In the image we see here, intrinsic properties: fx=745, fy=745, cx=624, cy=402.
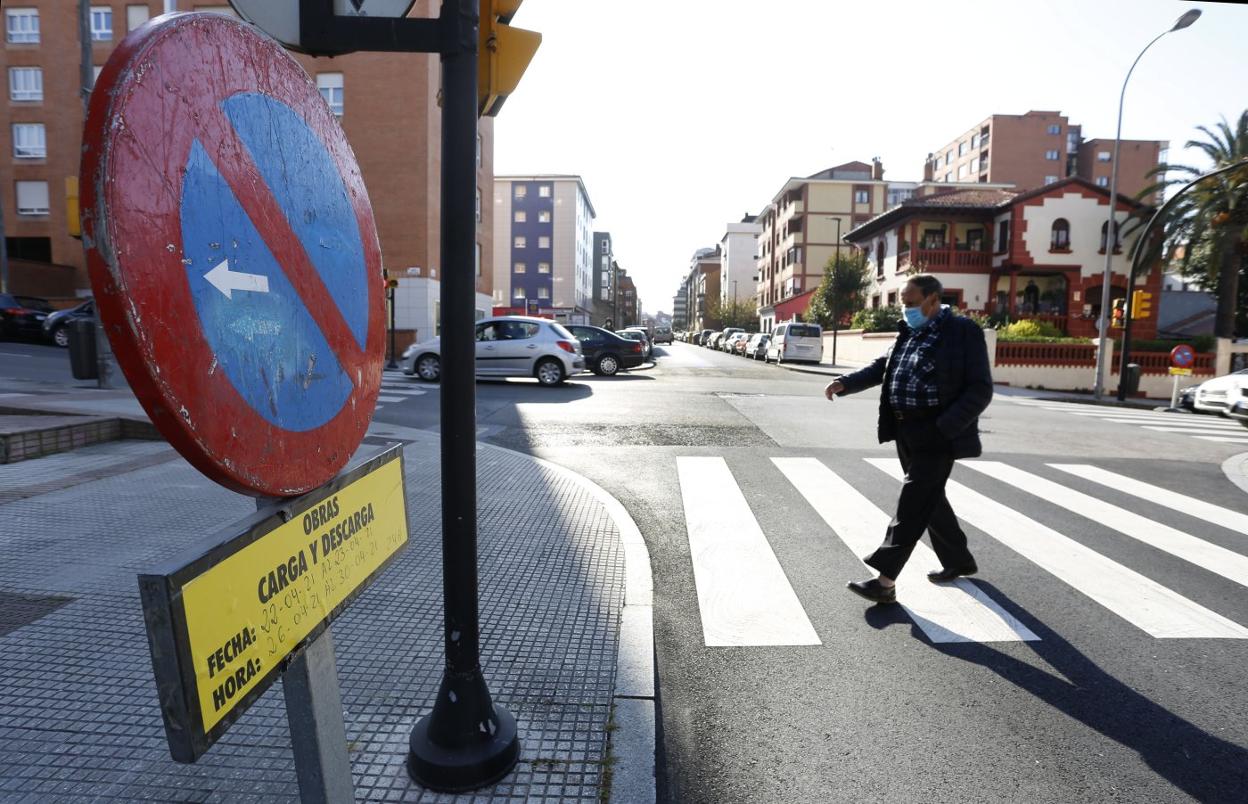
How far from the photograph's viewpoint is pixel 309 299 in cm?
130

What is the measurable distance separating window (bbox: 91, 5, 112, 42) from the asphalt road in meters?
37.6

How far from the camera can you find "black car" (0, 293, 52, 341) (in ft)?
77.8

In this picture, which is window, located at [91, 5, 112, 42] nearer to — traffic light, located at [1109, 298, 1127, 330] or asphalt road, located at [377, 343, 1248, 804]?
asphalt road, located at [377, 343, 1248, 804]

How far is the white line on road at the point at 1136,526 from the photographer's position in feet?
16.8

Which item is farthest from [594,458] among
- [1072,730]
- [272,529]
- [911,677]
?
[272,529]

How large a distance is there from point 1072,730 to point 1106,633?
1188 mm

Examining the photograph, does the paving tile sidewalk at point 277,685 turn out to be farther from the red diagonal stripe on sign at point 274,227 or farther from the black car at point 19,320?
the black car at point 19,320

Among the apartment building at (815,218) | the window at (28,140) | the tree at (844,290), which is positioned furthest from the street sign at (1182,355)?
the window at (28,140)

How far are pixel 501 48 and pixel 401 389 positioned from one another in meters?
13.6

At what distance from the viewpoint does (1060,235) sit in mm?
35469

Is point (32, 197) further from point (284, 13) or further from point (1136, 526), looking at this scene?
point (1136, 526)

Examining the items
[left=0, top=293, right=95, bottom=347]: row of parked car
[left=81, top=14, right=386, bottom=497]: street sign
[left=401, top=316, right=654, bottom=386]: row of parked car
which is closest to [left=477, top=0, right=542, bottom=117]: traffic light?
[left=81, top=14, right=386, bottom=497]: street sign

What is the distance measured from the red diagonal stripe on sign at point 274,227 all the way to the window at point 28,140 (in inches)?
1767

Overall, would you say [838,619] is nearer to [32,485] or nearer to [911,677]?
[911,677]
